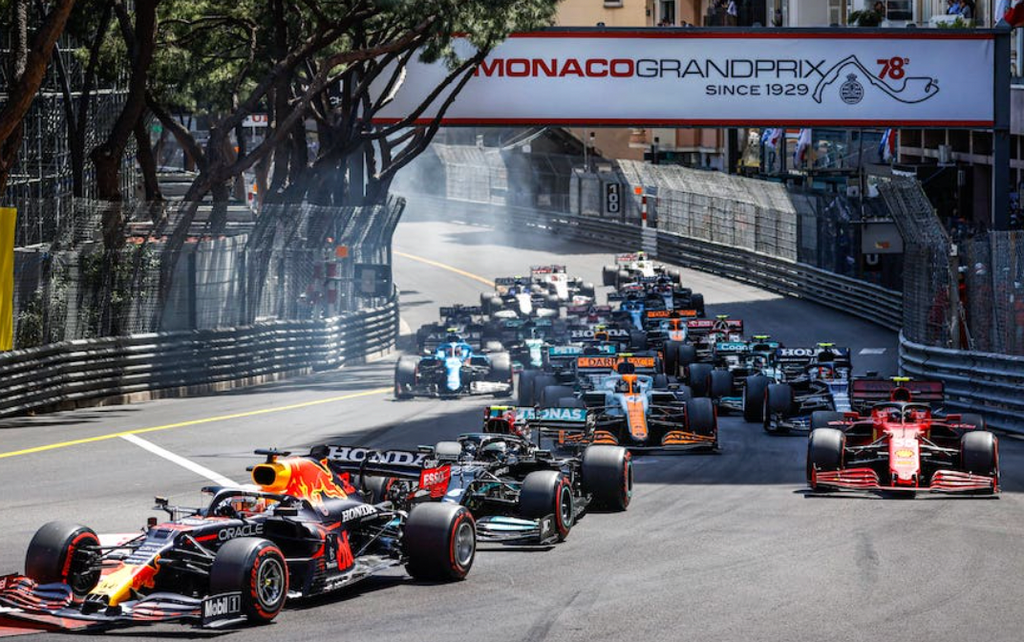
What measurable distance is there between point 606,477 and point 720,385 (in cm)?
1063

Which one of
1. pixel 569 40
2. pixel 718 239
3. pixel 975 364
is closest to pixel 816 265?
pixel 718 239

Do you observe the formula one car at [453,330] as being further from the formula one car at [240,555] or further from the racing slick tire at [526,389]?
the formula one car at [240,555]

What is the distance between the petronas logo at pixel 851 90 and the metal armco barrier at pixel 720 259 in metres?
5.63

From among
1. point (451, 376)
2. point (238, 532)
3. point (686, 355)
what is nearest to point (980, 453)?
point (238, 532)

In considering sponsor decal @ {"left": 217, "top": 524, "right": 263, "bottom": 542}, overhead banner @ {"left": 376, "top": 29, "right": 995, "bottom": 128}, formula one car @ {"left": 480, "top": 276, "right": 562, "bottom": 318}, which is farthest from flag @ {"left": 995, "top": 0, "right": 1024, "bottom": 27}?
sponsor decal @ {"left": 217, "top": 524, "right": 263, "bottom": 542}

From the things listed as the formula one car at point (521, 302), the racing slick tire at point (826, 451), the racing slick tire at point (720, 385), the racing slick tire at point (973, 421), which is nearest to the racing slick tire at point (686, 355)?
the racing slick tire at point (720, 385)

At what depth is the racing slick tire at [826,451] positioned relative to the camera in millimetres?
19391

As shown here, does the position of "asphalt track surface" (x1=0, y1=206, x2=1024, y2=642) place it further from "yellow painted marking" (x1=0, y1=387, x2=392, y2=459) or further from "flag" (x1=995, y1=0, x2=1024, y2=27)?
"flag" (x1=995, y1=0, x2=1024, y2=27)

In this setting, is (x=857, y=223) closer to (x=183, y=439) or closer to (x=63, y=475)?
(x=183, y=439)

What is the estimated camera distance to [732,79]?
40.9 meters

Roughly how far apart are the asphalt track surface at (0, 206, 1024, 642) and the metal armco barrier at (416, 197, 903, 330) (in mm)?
21144

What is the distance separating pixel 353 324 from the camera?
4025 centimetres

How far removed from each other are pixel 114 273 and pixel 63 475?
10292 millimetres

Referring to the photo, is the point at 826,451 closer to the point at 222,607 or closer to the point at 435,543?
the point at 435,543
